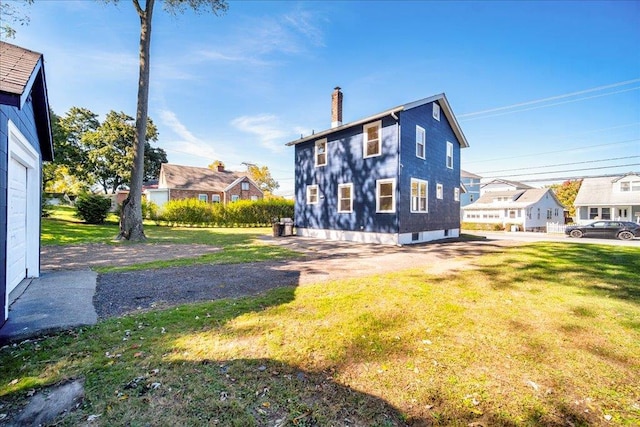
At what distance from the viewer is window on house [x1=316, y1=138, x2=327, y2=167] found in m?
17.0

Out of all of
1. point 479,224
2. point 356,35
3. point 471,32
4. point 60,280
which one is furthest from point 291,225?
point 479,224

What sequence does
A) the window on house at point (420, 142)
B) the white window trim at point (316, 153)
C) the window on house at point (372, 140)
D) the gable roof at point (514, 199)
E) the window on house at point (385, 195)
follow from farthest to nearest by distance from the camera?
the gable roof at point (514, 199), the white window trim at point (316, 153), the window on house at point (420, 142), the window on house at point (372, 140), the window on house at point (385, 195)

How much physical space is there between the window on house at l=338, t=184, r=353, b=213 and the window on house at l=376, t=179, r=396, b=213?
1.67 metres

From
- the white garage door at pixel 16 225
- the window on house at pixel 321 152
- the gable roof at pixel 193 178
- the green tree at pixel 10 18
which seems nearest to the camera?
the white garage door at pixel 16 225

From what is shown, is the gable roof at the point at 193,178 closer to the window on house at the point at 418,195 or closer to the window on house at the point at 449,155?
the window on house at the point at 449,155

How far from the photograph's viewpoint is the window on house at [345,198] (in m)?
15.4

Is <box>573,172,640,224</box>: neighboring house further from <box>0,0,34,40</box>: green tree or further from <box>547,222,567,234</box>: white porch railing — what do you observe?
<box>0,0,34,40</box>: green tree

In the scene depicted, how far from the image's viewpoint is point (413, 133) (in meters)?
14.6

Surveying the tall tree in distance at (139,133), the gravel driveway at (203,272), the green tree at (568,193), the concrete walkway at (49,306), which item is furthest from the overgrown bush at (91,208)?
the green tree at (568,193)

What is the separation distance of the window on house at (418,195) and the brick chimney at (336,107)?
19.3 feet

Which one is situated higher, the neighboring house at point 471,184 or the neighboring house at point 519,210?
the neighboring house at point 471,184

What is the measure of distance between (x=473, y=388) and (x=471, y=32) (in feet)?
55.3

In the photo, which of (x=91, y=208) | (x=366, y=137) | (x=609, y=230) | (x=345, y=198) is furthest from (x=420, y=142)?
(x=91, y=208)

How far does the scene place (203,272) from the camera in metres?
7.26
